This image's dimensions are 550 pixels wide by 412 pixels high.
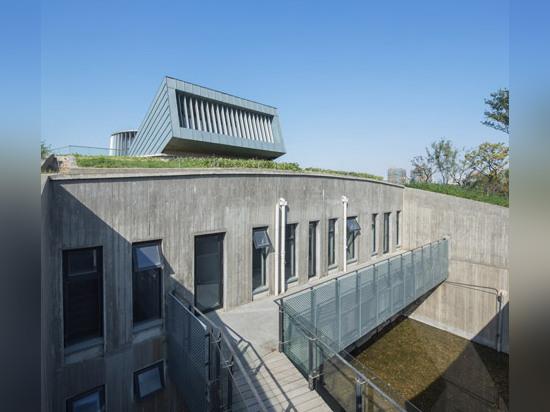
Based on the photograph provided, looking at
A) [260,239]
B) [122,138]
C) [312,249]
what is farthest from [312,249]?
[122,138]

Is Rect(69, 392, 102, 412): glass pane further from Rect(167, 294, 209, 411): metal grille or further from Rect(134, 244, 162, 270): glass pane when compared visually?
Rect(134, 244, 162, 270): glass pane

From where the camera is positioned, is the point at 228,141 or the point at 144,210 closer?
the point at 144,210

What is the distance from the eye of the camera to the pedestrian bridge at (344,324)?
255 inches

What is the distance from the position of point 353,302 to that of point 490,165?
3202 centimetres

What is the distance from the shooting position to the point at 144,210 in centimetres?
797

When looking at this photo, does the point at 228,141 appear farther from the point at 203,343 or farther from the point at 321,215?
the point at 203,343

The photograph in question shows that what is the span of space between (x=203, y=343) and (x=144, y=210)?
3600 mm

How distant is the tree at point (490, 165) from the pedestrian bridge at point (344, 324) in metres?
23.6

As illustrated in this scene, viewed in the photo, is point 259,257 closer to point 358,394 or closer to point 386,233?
point 358,394

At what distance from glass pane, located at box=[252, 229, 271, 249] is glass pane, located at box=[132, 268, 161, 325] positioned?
11.3 ft

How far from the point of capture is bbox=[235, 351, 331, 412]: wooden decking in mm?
6539

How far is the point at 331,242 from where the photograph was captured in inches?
571

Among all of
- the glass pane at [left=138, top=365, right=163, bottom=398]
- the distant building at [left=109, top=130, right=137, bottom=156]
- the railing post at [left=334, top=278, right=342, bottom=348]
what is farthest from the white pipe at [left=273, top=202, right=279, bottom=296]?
the distant building at [left=109, top=130, right=137, bottom=156]

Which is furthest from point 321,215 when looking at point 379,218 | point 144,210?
point 144,210
